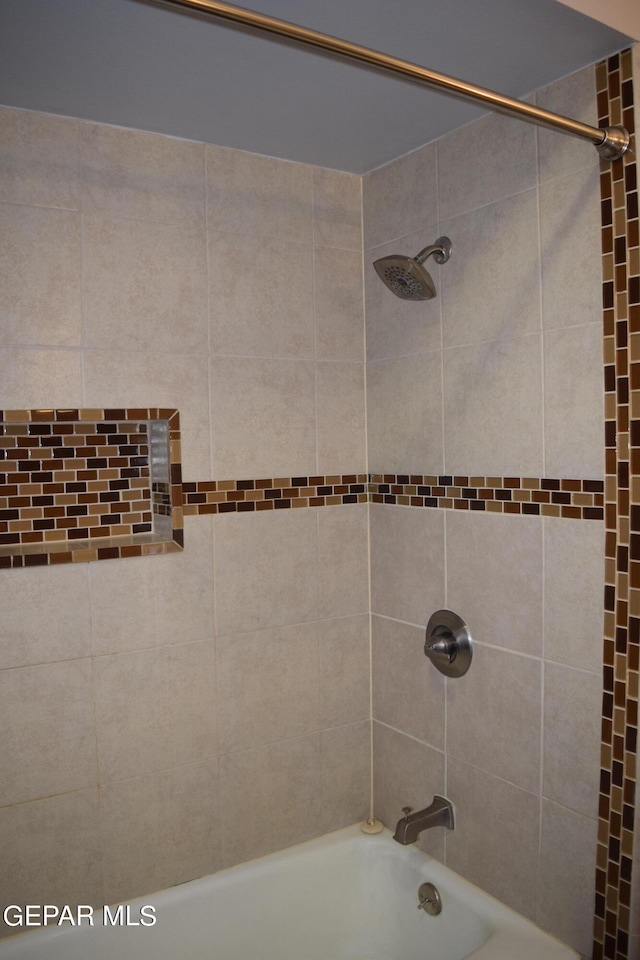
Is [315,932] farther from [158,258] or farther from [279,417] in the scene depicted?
[158,258]

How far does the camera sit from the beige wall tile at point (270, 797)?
2.07 metres

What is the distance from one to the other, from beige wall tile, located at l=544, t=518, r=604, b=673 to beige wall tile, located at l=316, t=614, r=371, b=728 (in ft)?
2.37

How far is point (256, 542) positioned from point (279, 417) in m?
0.37

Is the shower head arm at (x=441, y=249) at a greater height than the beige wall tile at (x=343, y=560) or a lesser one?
greater

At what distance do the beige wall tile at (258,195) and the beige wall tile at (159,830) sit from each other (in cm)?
148

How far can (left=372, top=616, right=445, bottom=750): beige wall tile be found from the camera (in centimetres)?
207

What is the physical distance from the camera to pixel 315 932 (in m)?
2.08

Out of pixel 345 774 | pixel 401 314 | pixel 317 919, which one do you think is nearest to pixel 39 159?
pixel 401 314

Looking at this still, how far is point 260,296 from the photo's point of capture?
6.88ft

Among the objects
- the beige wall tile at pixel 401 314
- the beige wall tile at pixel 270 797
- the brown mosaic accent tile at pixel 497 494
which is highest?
the beige wall tile at pixel 401 314

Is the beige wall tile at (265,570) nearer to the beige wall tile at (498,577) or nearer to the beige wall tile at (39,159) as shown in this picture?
the beige wall tile at (498,577)

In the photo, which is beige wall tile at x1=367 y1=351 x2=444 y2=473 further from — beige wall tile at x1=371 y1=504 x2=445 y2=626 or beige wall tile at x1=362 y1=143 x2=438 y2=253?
beige wall tile at x1=362 y1=143 x2=438 y2=253

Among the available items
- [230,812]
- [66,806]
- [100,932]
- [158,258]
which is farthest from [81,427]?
[100,932]

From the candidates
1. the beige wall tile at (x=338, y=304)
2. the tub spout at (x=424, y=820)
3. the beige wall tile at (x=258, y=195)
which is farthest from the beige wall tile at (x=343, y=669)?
the beige wall tile at (x=258, y=195)
